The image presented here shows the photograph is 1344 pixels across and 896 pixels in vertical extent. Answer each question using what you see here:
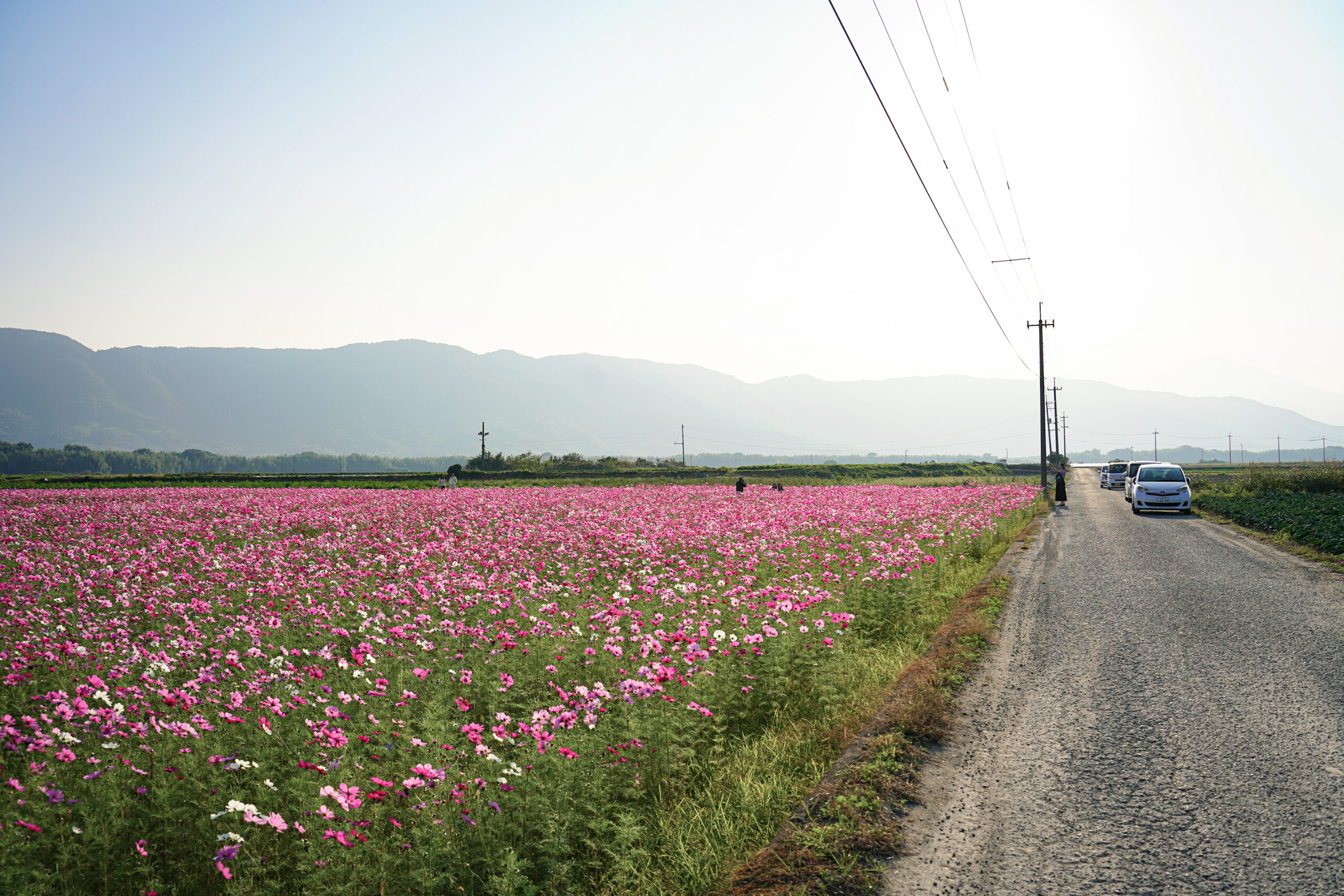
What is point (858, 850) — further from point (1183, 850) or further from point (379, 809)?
point (379, 809)

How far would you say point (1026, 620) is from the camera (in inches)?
385

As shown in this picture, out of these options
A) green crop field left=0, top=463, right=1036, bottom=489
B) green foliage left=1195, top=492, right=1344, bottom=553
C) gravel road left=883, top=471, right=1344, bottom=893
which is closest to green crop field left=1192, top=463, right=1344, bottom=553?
green foliage left=1195, top=492, right=1344, bottom=553

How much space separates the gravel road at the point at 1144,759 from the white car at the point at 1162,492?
19790mm

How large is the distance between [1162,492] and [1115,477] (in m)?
32.4

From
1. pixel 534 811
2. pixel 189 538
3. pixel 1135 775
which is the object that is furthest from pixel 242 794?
pixel 189 538

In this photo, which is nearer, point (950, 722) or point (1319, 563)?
point (950, 722)

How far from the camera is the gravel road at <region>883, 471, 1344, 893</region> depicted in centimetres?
373

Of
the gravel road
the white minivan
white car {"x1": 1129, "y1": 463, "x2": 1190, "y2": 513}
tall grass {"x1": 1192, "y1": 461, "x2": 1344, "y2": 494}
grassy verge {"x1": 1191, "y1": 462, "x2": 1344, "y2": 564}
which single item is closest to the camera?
the gravel road

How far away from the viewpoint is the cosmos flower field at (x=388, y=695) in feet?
12.2

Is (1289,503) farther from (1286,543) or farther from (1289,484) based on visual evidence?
(1289,484)

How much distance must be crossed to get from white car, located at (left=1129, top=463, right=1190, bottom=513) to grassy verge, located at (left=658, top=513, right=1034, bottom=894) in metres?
25.6

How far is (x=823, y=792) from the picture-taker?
179 inches

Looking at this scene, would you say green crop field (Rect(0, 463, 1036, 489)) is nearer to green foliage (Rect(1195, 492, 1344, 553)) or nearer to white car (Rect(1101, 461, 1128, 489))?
white car (Rect(1101, 461, 1128, 489))

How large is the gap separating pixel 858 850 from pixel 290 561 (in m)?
10.6
